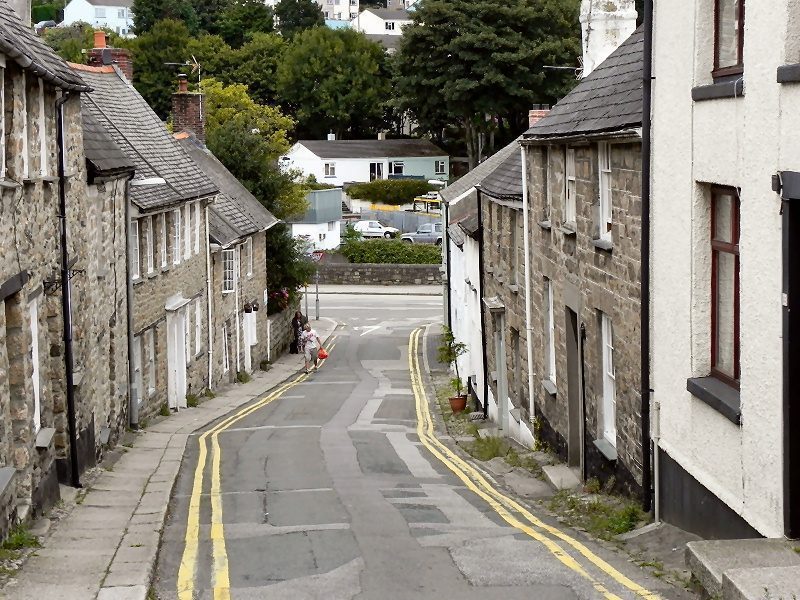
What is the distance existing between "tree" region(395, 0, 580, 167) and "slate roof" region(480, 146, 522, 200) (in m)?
46.6

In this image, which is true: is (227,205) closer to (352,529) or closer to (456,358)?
(456,358)

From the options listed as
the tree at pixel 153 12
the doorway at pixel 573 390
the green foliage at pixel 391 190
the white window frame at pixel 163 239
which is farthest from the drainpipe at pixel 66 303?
the tree at pixel 153 12

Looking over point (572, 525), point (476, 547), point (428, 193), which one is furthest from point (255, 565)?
point (428, 193)

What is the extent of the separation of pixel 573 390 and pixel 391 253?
1978 inches

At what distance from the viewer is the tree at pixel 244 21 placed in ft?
360

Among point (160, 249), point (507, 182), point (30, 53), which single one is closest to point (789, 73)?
point (30, 53)

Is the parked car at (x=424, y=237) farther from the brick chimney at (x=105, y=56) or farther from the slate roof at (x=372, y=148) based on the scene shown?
the brick chimney at (x=105, y=56)

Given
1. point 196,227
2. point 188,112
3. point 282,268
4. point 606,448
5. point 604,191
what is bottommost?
point 606,448

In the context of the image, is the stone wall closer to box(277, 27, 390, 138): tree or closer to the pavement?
box(277, 27, 390, 138): tree

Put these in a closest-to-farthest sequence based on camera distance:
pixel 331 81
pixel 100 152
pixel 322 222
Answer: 1. pixel 100 152
2. pixel 322 222
3. pixel 331 81

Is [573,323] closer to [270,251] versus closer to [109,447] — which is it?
[109,447]

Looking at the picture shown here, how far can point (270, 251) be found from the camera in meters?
45.8

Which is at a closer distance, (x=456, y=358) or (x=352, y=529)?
(x=352, y=529)

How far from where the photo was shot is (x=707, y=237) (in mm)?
11117
